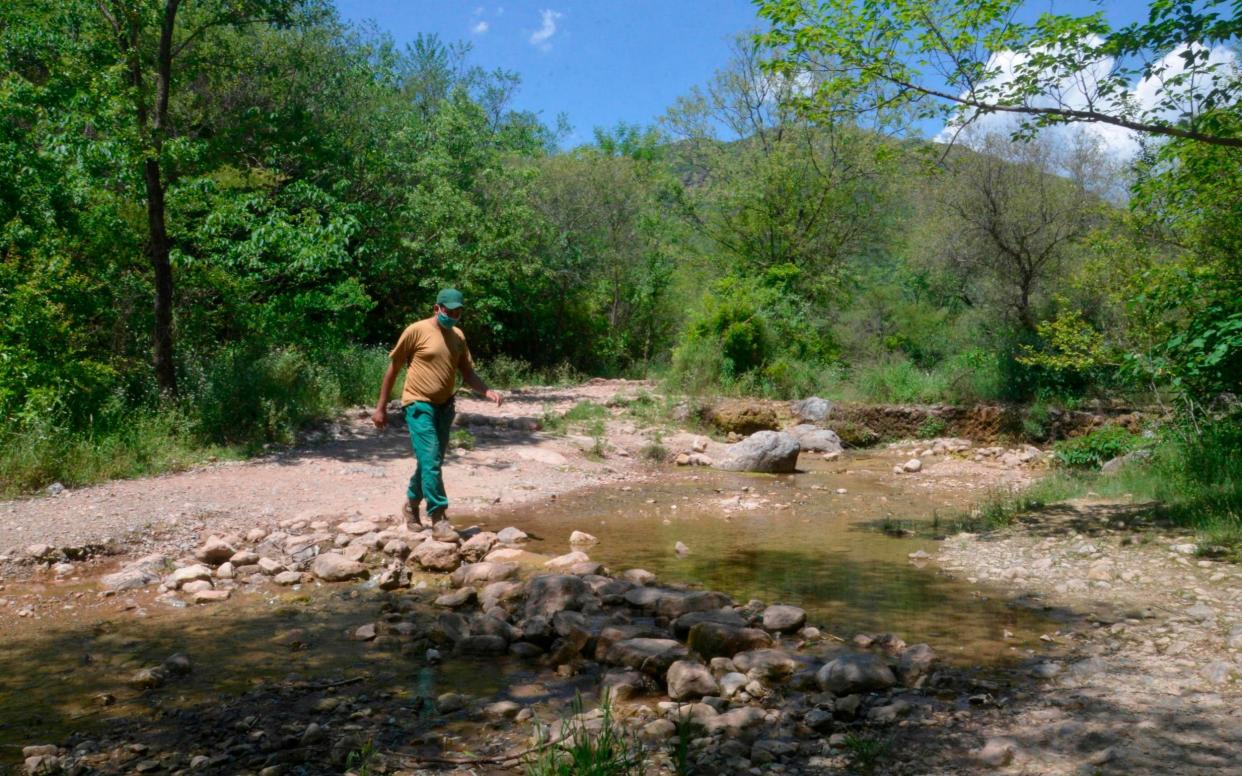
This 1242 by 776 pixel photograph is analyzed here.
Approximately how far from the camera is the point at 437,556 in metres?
7.25

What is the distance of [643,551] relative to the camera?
8125 millimetres

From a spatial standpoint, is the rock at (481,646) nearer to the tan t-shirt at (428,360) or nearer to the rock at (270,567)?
the rock at (270,567)

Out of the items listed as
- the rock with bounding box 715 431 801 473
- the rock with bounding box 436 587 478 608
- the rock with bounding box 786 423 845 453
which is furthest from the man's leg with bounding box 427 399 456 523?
the rock with bounding box 786 423 845 453

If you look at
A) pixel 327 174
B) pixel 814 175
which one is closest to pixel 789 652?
pixel 327 174

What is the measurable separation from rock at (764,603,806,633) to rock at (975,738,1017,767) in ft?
6.24

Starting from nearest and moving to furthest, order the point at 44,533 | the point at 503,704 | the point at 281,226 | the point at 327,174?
the point at 503,704 < the point at 44,533 < the point at 281,226 < the point at 327,174

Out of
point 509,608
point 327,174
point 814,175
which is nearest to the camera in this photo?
point 509,608

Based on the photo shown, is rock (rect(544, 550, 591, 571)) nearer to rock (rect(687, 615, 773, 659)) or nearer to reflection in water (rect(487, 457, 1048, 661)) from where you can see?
reflection in water (rect(487, 457, 1048, 661))

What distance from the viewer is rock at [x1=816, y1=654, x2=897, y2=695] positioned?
4477mm

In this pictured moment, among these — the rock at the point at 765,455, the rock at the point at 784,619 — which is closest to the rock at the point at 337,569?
the rock at the point at 784,619

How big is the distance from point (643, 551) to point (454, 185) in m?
14.5

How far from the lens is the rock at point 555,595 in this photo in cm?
594

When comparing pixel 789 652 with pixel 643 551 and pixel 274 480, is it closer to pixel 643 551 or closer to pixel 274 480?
pixel 643 551

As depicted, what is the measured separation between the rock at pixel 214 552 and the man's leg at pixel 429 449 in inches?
65.5
